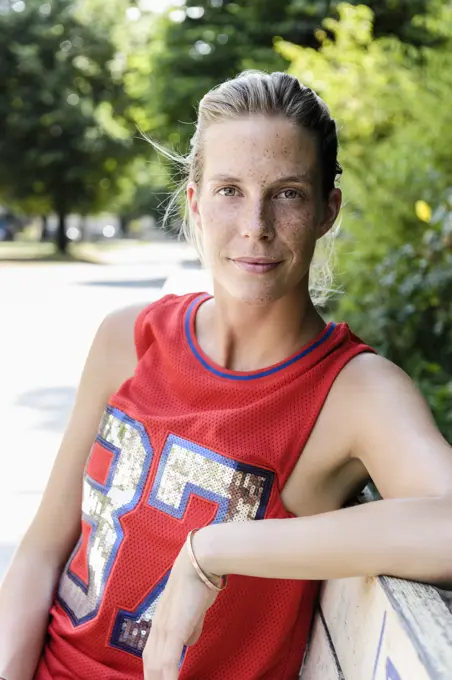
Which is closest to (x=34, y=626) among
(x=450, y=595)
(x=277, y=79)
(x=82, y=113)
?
(x=450, y=595)

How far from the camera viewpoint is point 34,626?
5.96 ft

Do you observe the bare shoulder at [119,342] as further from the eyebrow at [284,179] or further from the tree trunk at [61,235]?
the tree trunk at [61,235]

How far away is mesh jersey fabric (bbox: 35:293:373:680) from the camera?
5.21ft

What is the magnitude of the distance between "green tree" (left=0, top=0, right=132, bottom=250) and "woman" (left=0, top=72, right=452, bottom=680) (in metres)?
32.7

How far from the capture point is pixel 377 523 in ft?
4.19

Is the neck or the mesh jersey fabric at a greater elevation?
the neck

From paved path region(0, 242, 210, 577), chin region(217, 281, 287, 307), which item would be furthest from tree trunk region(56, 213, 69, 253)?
chin region(217, 281, 287, 307)

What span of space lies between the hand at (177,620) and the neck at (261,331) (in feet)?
1.47

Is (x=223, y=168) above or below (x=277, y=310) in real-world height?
above

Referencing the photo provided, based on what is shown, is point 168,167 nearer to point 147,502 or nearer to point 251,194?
point 251,194

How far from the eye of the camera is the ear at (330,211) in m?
1.75

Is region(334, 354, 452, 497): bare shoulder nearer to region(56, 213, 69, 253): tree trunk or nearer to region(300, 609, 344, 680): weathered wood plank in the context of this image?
region(300, 609, 344, 680): weathered wood plank

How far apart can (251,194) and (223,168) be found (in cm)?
7

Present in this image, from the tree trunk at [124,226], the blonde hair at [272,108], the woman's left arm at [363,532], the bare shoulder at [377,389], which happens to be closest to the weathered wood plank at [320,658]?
the woman's left arm at [363,532]
